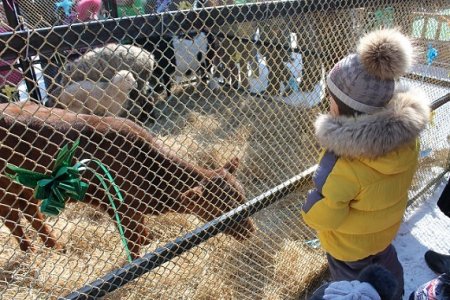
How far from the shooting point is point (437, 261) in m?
3.09

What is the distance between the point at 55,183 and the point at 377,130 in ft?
4.56

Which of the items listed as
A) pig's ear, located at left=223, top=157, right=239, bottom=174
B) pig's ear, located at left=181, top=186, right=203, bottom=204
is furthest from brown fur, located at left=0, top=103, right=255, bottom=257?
pig's ear, located at left=223, top=157, right=239, bottom=174

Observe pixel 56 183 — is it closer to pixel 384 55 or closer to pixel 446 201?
pixel 384 55

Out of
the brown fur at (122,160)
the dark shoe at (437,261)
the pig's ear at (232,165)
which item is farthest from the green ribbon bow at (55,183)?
the dark shoe at (437,261)

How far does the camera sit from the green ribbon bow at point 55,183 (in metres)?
1.38

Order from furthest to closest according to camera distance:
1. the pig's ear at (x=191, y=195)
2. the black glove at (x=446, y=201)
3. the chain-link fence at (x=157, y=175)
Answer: the black glove at (x=446, y=201) < the pig's ear at (x=191, y=195) < the chain-link fence at (x=157, y=175)

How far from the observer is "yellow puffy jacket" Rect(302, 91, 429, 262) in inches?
70.9

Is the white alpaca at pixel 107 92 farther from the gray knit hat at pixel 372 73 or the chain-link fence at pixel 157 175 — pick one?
the gray knit hat at pixel 372 73

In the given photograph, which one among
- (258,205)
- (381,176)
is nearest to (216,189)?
(258,205)

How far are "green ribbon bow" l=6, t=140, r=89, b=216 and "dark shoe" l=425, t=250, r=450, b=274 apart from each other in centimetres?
283

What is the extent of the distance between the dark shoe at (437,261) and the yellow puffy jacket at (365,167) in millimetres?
1279

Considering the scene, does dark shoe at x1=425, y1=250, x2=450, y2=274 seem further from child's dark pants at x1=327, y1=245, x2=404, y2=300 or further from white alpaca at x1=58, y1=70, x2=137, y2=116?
white alpaca at x1=58, y1=70, x2=137, y2=116

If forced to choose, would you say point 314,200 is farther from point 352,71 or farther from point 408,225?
point 408,225

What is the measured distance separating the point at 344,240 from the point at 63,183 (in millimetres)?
1541
